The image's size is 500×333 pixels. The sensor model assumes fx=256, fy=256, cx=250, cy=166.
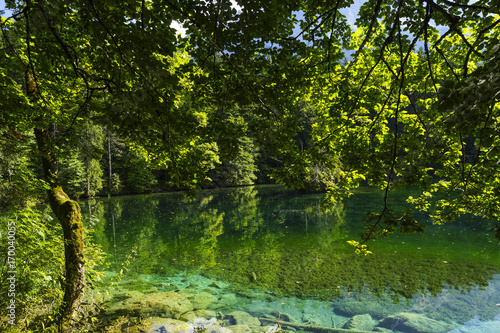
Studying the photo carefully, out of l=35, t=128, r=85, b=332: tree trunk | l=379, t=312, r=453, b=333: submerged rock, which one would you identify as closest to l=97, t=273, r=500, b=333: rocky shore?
l=379, t=312, r=453, b=333: submerged rock

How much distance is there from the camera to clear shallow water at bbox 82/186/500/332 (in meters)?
5.83

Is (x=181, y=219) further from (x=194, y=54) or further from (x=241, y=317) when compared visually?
(x=194, y=54)

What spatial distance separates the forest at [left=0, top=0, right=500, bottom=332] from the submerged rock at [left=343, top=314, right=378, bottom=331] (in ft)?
8.59

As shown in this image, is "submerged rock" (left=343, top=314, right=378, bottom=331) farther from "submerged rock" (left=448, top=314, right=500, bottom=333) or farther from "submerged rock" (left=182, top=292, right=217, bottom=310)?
"submerged rock" (left=182, top=292, right=217, bottom=310)

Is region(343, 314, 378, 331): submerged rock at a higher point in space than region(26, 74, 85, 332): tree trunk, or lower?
lower

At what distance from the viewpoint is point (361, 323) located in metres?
5.33

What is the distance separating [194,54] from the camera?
9.58ft

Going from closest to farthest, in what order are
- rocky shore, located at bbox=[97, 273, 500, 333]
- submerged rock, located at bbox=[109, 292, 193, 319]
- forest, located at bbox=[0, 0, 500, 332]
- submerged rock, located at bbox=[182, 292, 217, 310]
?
forest, located at bbox=[0, 0, 500, 332] < rocky shore, located at bbox=[97, 273, 500, 333] < submerged rock, located at bbox=[109, 292, 193, 319] < submerged rock, located at bbox=[182, 292, 217, 310]

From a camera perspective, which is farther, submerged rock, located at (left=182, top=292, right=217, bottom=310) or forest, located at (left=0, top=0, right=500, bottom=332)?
submerged rock, located at (left=182, top=292, right=217, bottom=310)

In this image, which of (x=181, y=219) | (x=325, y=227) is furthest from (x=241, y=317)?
(x=181, y=219)

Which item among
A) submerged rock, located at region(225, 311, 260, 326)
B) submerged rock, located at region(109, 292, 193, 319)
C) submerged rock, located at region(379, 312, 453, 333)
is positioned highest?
submerged rock, located at region(109, 292, 193, 319)

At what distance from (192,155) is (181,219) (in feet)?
46.1

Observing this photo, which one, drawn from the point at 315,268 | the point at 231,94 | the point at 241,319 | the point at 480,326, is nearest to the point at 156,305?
the point at 241,319

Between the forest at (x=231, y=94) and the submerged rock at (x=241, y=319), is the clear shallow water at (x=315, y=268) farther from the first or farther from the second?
the forest at (x=231, y=94)
